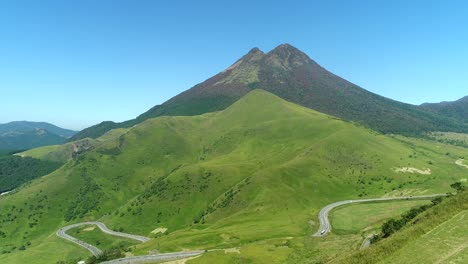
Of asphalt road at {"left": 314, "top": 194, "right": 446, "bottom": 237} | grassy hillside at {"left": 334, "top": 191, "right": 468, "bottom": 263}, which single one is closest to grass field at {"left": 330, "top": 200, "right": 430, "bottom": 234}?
asphalt road at {"left": 314, "top": 194, "right": 446, "bottom": 237}

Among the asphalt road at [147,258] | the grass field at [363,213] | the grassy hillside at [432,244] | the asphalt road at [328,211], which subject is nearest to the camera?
the grassy hillside at [432,244]

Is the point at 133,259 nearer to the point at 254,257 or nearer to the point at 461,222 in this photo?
the point at 254,257

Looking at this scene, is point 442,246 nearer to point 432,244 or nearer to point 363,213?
point 432,244

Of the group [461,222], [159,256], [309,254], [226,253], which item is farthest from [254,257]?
[461,222]

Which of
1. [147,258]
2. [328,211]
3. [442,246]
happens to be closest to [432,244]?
[442,246]

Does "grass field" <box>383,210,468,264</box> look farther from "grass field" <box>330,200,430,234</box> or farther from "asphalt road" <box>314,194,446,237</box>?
"asphalt road" <box>314,194,446,237</box>

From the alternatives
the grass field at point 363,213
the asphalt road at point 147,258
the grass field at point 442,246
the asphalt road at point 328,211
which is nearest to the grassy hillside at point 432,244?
the grass field at point 442,246

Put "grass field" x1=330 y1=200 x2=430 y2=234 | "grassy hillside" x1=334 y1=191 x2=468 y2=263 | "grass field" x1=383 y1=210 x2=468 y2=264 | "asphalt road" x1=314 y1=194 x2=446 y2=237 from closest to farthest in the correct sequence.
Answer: "grass field" x1=383 y1=210 x2=468 y2=264
"grassy hillside" x1=334 y1=191 x2=468 y2=263
"grass field" x1=330 y1=200 x2=430 y2=234
"asphalt road" x1=314 y1=194 x2=446 y2=237

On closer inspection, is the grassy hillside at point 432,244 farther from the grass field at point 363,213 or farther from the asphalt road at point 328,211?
the asphalt road at point 328,211

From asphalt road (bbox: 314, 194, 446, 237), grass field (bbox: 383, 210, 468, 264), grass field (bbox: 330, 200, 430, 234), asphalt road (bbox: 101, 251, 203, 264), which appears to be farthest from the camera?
asphalt road (bbox: 314, 194, 446, 237)
